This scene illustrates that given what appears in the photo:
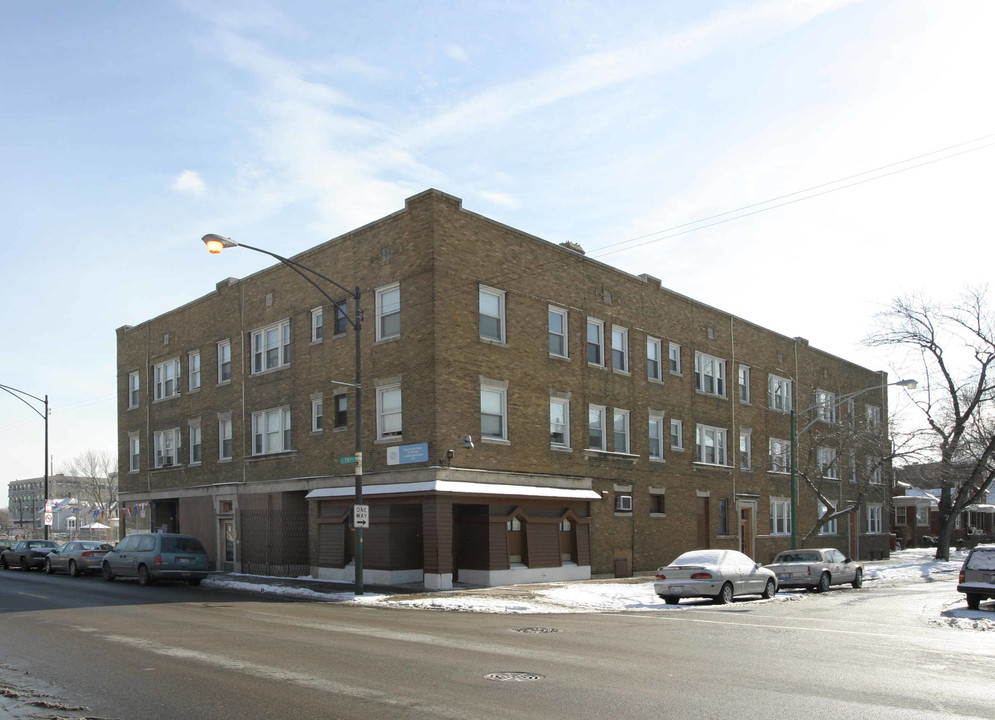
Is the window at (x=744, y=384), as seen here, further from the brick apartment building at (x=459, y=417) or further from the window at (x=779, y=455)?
the window at (x=779, y=455)

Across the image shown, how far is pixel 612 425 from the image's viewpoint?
107 ft

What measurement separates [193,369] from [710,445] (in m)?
21.6

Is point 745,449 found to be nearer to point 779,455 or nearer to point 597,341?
point 779,455

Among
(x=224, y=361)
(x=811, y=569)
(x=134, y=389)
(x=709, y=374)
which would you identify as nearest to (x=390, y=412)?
(x=224, y=361)

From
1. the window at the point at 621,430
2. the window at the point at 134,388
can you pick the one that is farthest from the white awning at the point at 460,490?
the window at the point at 134,388

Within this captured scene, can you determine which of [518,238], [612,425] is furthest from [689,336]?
[518,238]

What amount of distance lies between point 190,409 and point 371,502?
45.5ft

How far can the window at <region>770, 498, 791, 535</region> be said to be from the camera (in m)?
42.8

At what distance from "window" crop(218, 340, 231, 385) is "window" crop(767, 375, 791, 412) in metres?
24.4

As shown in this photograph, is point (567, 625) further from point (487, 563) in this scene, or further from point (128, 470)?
point (128, 470)

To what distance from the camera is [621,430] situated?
3325 centimetres

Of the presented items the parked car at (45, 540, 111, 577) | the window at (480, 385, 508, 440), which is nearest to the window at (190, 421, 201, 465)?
the parked car at (45, 540, 111, 577)

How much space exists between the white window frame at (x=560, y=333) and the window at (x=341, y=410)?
6.81 meters

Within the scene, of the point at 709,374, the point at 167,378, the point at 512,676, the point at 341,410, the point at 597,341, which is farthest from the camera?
the point at 167,378
